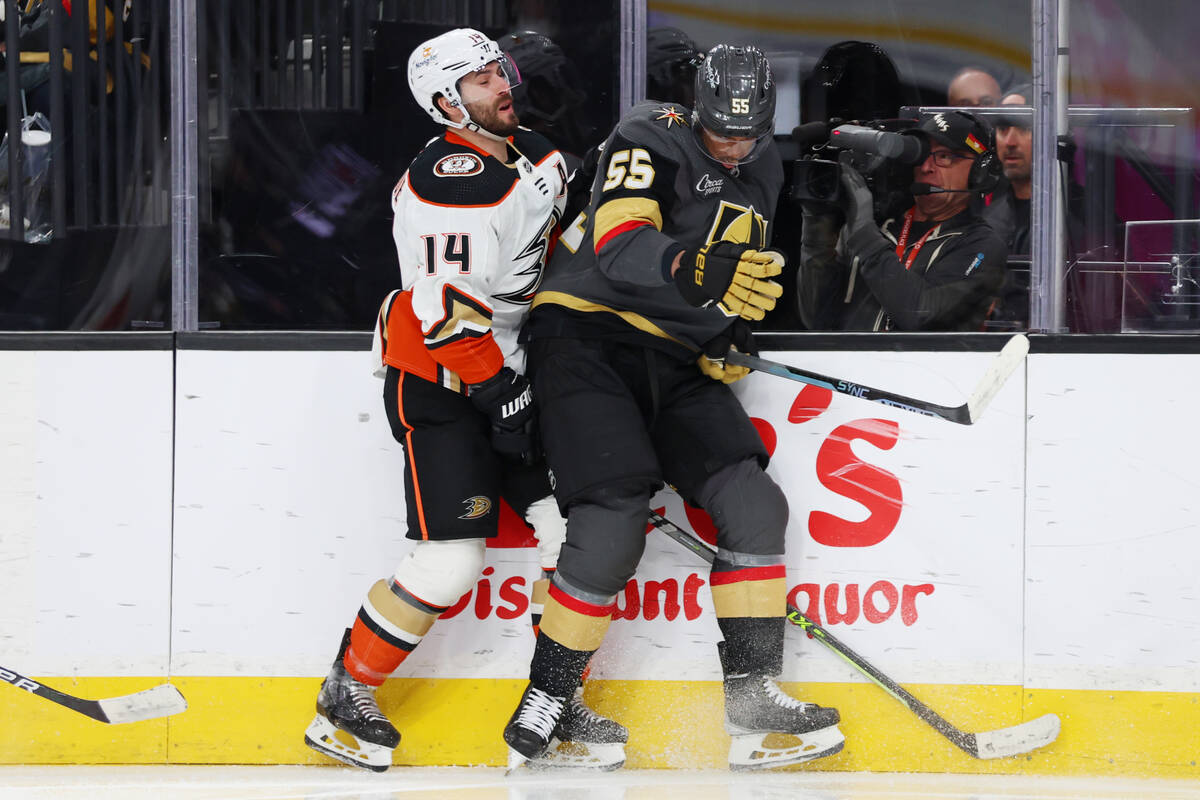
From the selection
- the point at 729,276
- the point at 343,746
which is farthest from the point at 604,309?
the point at 343,746

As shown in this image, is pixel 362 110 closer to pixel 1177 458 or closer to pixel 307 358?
pixel 307 358

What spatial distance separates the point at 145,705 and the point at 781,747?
4.20 ft

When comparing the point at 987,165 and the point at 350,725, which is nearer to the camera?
the point at 350,725

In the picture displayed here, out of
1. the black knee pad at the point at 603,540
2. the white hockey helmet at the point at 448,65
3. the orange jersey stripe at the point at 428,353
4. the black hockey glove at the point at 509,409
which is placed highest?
the white hockey helmet at the point at 448,65

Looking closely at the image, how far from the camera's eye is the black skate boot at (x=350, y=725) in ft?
7.78

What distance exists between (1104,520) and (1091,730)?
1.39 feet

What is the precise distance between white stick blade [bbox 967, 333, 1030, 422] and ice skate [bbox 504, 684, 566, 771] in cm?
93

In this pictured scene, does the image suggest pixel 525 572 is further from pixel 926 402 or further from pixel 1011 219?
pixel 1011 219

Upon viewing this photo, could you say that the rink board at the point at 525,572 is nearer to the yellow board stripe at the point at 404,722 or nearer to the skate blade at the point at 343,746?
the yellow board stripe at the point at 404,722

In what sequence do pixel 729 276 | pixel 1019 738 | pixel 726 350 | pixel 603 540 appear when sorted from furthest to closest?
pixel 1019 738
pixel 726 350
pixel 603 540
pixel 729 276

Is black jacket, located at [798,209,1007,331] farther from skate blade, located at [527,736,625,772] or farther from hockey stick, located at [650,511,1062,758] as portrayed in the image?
skate blade, located at [527,736,625,772]

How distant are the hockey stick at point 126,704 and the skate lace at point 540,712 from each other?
29.9 inches

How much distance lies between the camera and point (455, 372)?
2324 mm

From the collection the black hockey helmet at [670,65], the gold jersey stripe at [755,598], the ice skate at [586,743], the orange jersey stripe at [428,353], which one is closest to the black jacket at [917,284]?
the black hockey helmet at [670,65]
